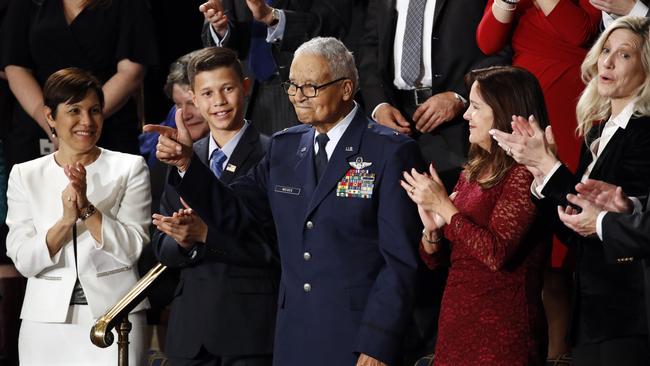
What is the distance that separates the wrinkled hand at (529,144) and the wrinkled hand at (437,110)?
1.07 metres

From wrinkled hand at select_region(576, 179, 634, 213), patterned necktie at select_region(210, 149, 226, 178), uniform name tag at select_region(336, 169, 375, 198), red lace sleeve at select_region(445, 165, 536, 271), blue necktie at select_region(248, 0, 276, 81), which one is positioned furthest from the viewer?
blue necktie at select_region(248, 0, 276, 81)

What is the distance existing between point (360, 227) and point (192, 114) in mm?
2192

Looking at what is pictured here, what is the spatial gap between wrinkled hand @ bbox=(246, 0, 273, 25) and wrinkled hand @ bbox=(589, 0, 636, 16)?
4.87 ft

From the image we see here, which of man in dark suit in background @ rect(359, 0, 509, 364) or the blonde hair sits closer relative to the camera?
the blonde hair

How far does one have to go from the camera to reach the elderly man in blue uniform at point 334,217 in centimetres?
392

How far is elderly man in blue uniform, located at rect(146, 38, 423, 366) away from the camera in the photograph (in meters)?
3.92

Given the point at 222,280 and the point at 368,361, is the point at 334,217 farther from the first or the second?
the point at 222,280

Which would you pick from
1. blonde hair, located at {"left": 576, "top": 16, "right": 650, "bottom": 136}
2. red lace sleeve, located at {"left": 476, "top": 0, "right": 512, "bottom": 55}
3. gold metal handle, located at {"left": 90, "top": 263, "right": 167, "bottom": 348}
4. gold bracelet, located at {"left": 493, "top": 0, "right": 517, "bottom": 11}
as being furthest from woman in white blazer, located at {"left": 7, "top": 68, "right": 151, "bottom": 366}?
blonde hair, located at {"left": 576, "top": 16, "right": 650, "bottom": 136}

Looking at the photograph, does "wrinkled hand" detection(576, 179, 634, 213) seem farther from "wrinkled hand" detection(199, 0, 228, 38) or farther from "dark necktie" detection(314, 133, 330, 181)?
"wrinkled hand" detection(199, 0, 228, 38)

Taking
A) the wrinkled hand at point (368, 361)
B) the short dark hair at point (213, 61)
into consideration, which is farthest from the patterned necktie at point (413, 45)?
the wrinkled hand at point (368, 361)

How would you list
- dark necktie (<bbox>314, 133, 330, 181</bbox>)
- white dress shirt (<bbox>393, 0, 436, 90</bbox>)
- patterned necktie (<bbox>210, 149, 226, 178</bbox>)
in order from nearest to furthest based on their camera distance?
dark necktie (<bbox>314, 133, 330, 181</bbox>) < patterned necktie (<bbox>210, 149, 226, 178</bbox>) < white dress shirt (<bbox>393, 0, 436, 90</bbox>)

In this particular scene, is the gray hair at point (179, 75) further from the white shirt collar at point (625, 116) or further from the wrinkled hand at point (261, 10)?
the white shirt collar at point (625, 116)

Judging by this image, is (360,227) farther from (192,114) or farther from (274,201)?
(192,114)

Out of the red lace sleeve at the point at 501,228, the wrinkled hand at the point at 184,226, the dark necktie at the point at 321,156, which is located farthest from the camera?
the wrinkled hand at the point at 184,226
